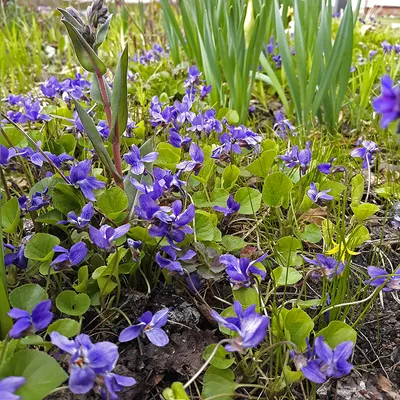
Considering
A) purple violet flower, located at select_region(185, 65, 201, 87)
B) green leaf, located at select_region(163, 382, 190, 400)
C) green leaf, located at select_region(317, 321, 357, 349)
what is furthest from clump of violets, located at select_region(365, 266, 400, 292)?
purple violet flower, located at select_region(185, 65, 201, 87)

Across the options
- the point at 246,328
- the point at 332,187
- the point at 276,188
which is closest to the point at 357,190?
the point at 332,187

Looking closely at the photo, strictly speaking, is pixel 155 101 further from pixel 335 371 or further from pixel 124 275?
pixel 335 371

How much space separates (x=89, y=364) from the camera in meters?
0.63

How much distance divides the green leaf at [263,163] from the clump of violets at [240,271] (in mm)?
460

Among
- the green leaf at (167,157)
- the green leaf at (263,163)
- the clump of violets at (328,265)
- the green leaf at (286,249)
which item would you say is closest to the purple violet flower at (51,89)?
the green leaf at (167,157)

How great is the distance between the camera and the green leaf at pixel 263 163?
1281 mm

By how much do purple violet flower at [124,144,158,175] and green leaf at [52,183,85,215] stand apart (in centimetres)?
15

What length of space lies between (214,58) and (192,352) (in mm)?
1384

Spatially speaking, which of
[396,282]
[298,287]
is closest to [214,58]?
[298,287]

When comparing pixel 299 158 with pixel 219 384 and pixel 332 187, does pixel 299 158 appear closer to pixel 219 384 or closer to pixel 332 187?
pixel 332 187

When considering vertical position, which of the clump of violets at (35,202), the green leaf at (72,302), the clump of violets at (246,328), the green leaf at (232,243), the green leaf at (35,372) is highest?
the clump of violets at (35,202)

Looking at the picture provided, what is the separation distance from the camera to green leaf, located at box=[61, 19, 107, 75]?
37.1 inches

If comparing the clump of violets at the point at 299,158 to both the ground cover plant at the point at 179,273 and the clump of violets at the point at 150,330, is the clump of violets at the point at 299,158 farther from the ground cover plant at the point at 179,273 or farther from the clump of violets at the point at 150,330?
the clump of violets at the point at 150,330

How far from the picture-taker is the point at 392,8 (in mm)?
6219
